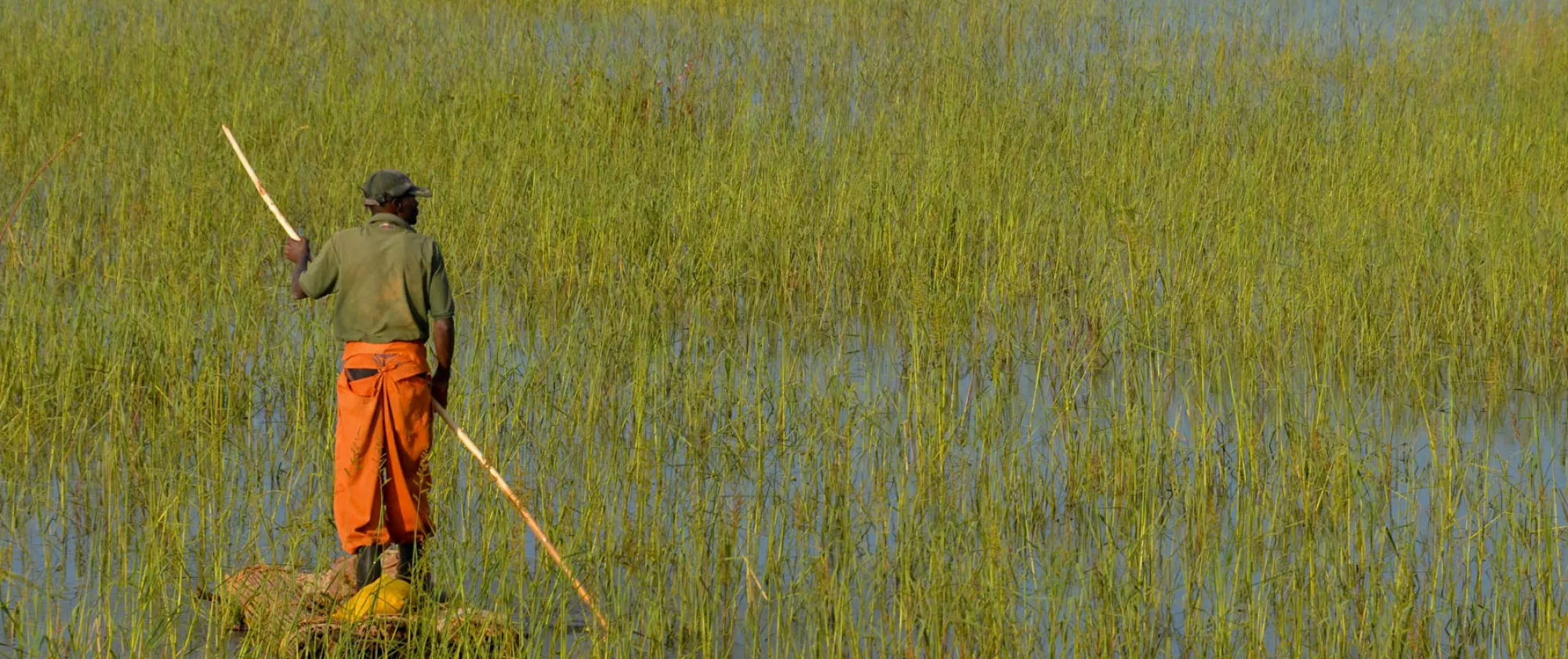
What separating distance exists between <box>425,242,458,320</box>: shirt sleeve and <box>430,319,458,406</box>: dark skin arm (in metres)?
0.02

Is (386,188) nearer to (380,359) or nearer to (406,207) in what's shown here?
(406,207)

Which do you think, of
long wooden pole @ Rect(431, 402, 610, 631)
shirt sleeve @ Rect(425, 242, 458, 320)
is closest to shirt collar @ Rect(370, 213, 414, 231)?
shirt sleeve @ Rect(425, 242, 458, 320)

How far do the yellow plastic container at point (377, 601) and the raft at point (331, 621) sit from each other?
3 centimetres

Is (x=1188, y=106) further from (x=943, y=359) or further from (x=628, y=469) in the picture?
(x=628, y=469)

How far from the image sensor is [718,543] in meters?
5.04

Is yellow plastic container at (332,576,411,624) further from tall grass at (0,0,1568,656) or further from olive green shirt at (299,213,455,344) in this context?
olive green shirt at (299,213,455,344)

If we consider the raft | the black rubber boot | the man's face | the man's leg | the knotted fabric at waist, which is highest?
the man's face

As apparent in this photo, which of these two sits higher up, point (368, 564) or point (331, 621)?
point (368, 564)

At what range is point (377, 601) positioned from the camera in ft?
15.3

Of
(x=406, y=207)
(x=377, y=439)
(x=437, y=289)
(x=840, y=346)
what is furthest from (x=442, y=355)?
(x=840, y=346)

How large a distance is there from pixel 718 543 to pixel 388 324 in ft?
3.66

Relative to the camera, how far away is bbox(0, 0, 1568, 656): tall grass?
4.84m

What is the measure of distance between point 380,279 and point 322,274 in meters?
0.18

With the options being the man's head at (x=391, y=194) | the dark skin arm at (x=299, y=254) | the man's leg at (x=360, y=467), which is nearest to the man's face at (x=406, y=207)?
the man's head at (x=391, y=194)
